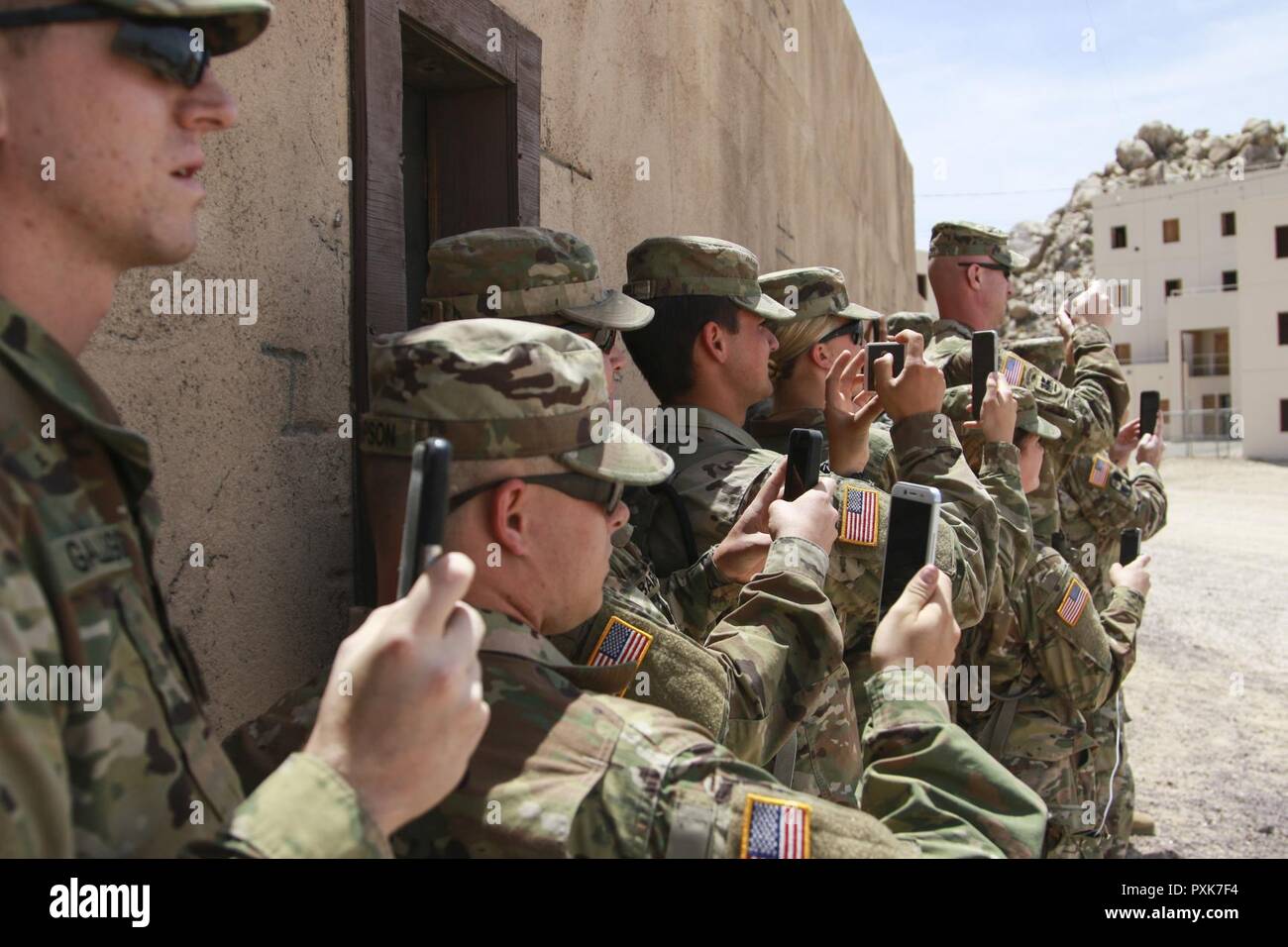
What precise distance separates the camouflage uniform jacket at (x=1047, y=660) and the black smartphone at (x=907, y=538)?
2155 mm

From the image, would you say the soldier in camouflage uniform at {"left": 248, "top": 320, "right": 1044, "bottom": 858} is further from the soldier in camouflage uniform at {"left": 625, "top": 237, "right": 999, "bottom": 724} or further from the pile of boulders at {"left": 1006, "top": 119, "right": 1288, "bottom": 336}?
the pile of boulders at {"left": 1006, "top": 119, "right": 1288, "bottom": 336}

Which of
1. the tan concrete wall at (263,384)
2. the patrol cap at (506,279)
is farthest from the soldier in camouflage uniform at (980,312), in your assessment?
the tan concrete wall at (263,384)

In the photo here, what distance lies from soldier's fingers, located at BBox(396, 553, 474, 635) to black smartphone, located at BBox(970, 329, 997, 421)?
2.76 m

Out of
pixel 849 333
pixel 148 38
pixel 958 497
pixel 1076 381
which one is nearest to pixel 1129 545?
pixel 1076 381

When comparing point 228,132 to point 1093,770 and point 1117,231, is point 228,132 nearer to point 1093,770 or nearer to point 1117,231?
point 1093,770

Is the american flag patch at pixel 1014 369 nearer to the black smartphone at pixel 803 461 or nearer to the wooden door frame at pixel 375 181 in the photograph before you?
the black smartphone at pixel 803 461

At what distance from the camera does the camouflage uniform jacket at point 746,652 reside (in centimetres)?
197

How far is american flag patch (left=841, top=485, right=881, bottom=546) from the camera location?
9.36 feet

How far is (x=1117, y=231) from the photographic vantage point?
46.4m

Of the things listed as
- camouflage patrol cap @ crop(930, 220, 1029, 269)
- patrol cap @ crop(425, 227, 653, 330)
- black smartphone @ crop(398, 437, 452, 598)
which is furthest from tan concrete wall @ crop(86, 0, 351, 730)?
camouflage patrol cap @ crop(930, 220, 1029, 269)

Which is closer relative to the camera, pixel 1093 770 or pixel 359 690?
pixel 359 690

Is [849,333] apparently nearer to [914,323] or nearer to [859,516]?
[859,516]
